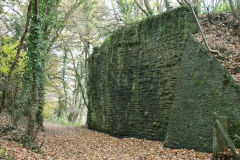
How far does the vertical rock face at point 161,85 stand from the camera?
226 inches

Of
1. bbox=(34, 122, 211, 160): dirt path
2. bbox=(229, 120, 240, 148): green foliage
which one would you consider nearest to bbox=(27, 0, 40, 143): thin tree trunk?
bbox=(34, 122, 211, 160): dirt path

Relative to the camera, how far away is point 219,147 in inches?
162

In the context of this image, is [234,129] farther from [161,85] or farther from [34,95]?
[34,95]

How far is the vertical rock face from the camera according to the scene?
18.8 ft

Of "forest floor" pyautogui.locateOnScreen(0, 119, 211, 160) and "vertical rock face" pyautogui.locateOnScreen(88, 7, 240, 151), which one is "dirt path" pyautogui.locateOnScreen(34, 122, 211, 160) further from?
"vertical rock face" pyautogui.locateOnScreen(88, 7, 240, 151)

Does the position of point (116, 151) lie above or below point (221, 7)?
below

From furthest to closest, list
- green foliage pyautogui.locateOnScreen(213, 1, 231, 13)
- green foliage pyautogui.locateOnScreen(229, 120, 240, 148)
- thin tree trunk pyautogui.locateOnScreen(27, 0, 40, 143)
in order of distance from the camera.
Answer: green foliage pyautogui.locateOnScreen(213, 1, 231, 13)
thin tree trunk pyautogui.locateOnScreen(27, 0, 40, 143)
green foliage pyautogui.locateOnScreen(229, 120, 240, 148)

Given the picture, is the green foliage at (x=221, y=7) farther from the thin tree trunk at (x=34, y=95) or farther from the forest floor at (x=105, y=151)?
the thin tree trunk at (x=34, y=95)

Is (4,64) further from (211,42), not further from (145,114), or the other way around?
(211,42)

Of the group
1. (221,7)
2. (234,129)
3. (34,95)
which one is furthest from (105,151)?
(221,7)

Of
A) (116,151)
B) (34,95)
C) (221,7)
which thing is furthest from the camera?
(221,7)

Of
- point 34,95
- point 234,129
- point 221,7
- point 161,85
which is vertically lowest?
point 234,129

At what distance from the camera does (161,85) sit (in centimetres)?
773

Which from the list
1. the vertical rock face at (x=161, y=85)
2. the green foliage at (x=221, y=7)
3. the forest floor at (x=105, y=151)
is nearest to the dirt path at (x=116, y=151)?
the forest floor at (x=105, y=151)
